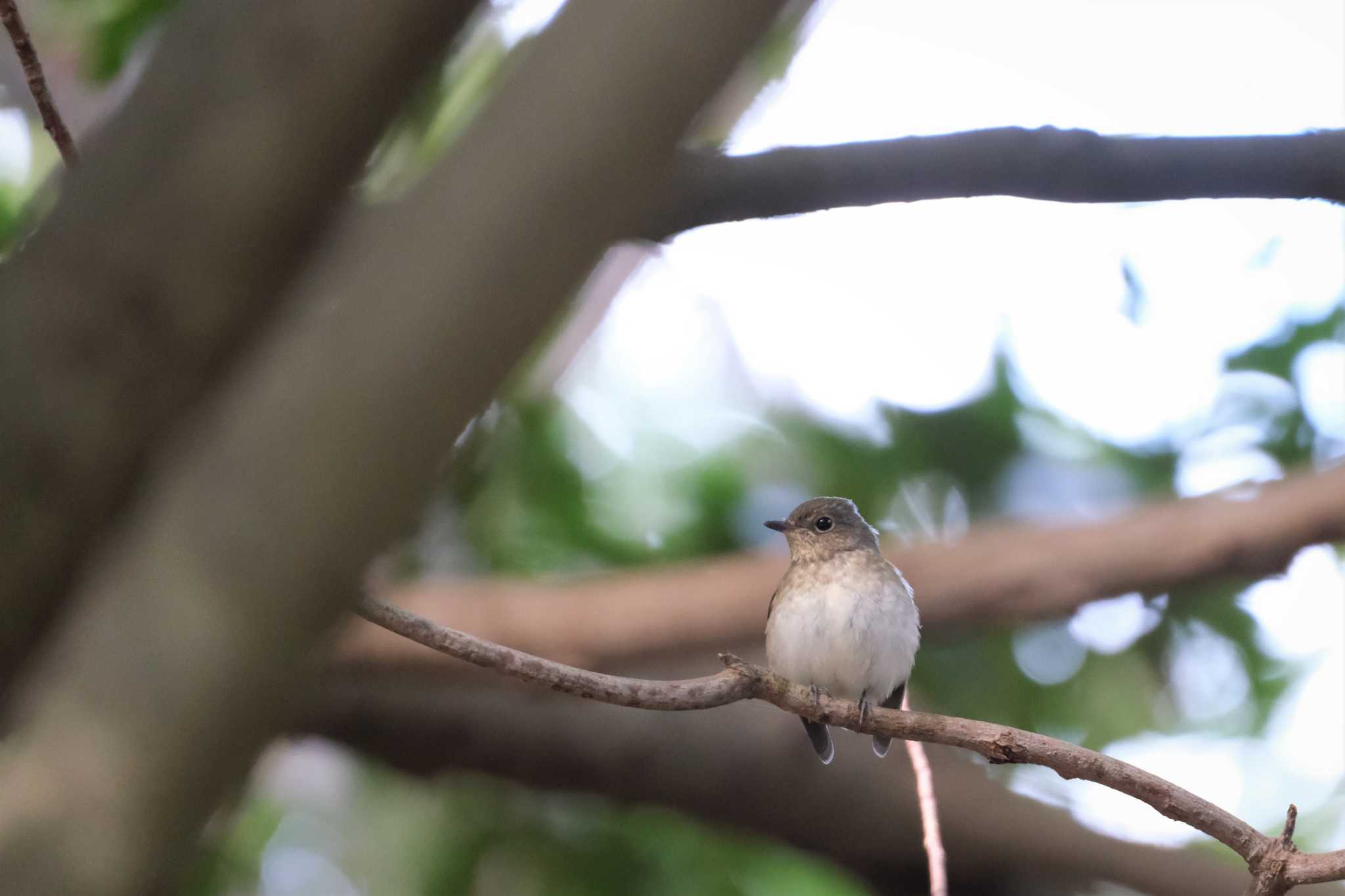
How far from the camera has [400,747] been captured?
4.60m

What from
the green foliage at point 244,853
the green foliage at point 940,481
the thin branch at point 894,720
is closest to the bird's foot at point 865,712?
the thin branch at point 894,720

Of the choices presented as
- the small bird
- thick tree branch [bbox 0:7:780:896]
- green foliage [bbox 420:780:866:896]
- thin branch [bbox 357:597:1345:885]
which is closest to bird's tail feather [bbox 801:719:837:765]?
the small bird

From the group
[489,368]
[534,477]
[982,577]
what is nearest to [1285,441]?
[982,577]

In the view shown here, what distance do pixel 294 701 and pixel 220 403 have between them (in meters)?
0.23

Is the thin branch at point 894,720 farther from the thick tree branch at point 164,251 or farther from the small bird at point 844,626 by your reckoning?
the small bird at point 844,626

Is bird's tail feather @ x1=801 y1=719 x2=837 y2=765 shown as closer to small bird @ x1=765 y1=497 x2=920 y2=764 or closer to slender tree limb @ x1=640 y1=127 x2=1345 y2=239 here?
small bird @ x1=765 y1=497 x2=920 y2=764

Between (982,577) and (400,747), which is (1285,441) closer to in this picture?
(982,577)

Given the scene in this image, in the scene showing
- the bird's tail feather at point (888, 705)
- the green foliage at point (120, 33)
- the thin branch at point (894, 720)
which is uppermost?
the green foliage at point (120, 33)

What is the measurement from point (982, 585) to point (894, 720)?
2199mm

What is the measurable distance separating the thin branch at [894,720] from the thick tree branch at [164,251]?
62 centimetres

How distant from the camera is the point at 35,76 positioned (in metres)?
1.97

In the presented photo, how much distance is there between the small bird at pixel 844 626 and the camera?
3.56 metres

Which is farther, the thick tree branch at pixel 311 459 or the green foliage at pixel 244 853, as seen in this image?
the green foliage at pixel 244 853

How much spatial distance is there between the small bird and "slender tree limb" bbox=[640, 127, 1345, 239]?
1.84 m
